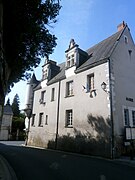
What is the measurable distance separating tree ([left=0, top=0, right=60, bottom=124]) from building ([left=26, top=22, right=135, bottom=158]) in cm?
523

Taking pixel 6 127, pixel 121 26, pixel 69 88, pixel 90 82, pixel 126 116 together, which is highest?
pixel 121 26

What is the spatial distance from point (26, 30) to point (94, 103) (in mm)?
7908

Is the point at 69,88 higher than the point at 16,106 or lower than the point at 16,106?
lower

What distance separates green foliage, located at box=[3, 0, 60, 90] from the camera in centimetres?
690

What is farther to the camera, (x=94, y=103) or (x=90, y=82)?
(x=90, y=82)

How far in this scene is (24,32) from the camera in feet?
26.0

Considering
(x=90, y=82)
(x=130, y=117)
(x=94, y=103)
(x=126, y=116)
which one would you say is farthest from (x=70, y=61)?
(x=130, y=117)

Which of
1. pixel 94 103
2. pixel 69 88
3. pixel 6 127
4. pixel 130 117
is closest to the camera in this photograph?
pixel 130 117

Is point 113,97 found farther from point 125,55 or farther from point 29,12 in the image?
point 29,12

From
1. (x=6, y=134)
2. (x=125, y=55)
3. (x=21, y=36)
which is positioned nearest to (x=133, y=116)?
(x=125, y=55)

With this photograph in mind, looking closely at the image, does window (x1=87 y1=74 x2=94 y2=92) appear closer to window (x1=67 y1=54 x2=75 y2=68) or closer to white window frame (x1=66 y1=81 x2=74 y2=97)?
white window frame (x1=66 y1=81 x2=74 y2=97)

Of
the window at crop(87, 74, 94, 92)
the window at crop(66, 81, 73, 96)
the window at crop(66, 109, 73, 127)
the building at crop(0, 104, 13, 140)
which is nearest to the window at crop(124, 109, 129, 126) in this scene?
the window at crop(87, 74, 94, 92)

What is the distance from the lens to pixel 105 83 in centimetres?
1323

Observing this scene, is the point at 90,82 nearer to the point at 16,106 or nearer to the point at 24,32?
the point at 24,32
